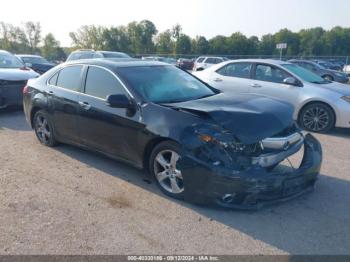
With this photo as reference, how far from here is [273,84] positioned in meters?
7.87

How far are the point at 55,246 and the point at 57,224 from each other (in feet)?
1.37

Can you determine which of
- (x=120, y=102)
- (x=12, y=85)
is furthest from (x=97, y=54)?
(x=120, y=102)

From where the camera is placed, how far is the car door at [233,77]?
8.30 metres

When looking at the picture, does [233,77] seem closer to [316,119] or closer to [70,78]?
[316,119]

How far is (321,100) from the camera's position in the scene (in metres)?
7.30

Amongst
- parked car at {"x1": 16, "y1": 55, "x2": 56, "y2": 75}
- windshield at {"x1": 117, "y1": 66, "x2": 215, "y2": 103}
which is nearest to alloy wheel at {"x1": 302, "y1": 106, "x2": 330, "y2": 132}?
windshield at {"x1": 117, "y1": 66, "x2": 215, "y2": 103}

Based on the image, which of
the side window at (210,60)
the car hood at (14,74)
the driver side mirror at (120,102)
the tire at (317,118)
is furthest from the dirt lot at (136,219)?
the side window at (210,60)

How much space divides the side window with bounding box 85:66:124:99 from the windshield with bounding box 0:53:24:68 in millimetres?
5926

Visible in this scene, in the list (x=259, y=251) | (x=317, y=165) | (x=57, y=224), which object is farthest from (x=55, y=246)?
(x=317, y=165)

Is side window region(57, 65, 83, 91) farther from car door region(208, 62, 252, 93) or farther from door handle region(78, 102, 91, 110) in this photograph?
car door region(208, 62, 252, 93)

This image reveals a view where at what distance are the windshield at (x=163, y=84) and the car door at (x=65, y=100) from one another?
93cm

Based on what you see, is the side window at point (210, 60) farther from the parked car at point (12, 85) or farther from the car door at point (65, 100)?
the car door at point (65, 100)

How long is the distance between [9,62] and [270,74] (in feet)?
24.4

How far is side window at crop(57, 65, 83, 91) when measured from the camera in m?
5.28
